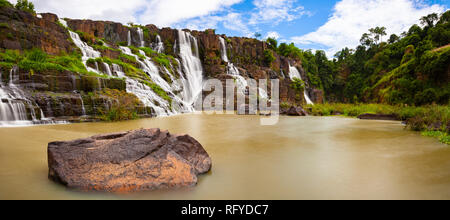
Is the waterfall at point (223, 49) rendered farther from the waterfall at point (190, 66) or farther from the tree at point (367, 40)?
the tree at point (367, 40)

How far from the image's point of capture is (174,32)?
32.1 metres

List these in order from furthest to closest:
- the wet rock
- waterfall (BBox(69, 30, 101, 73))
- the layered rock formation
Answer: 1. waterfall (BBox(69, 30, 101, 73))
2. the wet rock
3. the layered rock formation

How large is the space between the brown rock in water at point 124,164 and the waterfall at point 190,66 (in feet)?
63.2

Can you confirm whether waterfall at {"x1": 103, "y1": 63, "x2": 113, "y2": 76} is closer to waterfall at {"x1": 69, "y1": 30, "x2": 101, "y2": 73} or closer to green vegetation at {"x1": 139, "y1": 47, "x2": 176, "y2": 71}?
waterfall at {"x1": 69, "y1": 30, "x2": 101, "y2": 73}

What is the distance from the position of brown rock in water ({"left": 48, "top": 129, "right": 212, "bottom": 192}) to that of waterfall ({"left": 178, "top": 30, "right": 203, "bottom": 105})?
19.3 metres

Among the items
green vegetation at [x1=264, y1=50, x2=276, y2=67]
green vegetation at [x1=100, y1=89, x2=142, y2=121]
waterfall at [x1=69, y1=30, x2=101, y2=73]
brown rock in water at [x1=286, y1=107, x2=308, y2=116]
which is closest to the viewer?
green vegetation at [x1=100, y1=89, x2=142, y2=121]

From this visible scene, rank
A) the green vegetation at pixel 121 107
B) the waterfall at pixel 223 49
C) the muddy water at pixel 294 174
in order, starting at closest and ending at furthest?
1. the muddy water at pixel 294 174
2. the green vegetation at pixel 121 107
3. the waterfall at pixel 223 49

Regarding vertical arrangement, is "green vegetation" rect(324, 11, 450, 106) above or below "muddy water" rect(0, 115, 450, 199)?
above

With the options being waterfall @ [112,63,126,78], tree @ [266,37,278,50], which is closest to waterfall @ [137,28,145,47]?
waterfall @ [112,63,126,78]

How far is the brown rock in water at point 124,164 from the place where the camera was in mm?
2693

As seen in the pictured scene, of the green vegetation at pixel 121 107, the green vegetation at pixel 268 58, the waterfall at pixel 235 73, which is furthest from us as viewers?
the green vegetation at pixel 268 58

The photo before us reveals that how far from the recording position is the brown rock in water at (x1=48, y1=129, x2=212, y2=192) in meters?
2.69

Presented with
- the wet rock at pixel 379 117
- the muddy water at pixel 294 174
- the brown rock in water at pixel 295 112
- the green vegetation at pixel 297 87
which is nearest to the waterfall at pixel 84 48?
the brown rock in water at pixel 295 112
